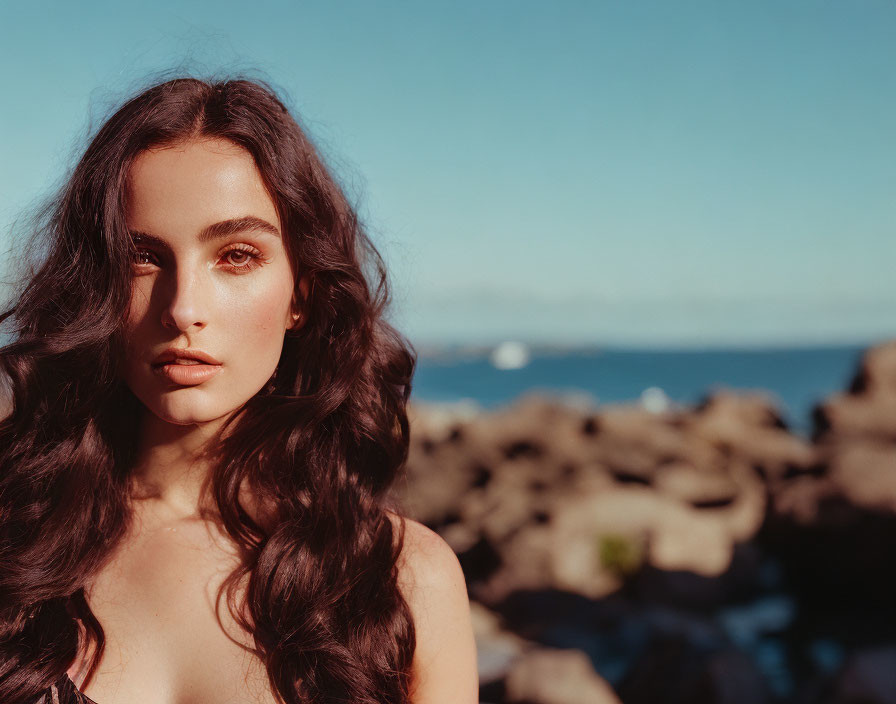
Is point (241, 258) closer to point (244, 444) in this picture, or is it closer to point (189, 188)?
point (189, 188)

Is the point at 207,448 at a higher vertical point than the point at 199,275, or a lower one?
Answer: lower

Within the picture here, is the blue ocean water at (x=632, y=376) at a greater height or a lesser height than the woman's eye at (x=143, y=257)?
greater

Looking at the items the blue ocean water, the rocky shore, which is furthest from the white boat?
the rocky shore

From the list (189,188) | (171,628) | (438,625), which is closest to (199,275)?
(189,188)

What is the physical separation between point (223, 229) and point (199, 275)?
112 millimetres

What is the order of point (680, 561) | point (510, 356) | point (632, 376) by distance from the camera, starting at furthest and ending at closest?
point (510, 356) < point (632, 376) < point (680, 561)

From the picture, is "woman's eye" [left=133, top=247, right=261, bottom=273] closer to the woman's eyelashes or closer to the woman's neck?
the woman's eyelashes

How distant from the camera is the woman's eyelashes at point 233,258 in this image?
1.96m

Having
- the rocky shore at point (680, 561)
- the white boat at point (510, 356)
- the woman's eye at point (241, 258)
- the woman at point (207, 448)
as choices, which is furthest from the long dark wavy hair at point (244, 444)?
the white boat at point (510, 356)

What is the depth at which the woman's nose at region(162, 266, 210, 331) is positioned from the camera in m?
1.88

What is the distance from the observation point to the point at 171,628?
200cm

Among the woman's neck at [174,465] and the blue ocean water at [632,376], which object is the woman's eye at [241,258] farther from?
the blue ocean water at [632,376]

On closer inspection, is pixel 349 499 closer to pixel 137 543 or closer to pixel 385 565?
pixel 385 565

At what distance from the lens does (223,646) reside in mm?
1991
